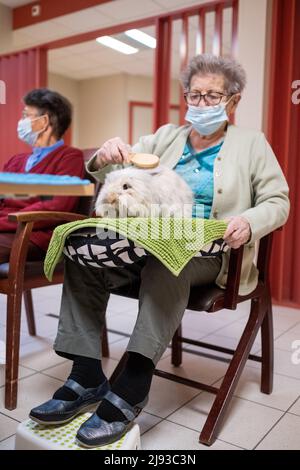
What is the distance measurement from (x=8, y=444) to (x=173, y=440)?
0.47m

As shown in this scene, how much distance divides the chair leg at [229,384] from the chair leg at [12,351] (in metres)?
0.63

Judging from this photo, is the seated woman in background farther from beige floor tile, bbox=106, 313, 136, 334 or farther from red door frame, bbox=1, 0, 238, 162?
red door frame, bbox=1, 0, 238, 162

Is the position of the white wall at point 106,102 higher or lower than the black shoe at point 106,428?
higher

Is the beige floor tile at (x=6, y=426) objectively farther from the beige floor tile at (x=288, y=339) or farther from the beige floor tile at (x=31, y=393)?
the beige floor tile at (x=288, y=339)

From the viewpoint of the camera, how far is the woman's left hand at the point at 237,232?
1229 millimetres

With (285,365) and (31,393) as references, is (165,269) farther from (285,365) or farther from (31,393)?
(285,365)

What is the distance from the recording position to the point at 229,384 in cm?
Result: 131


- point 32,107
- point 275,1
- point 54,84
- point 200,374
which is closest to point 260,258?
point 200,374

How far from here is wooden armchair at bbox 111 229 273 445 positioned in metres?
1.26

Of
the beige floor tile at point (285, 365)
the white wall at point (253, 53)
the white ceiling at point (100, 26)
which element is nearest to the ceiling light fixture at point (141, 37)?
the white ceiling at point (100, 26)

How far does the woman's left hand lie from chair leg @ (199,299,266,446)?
34 centimetres

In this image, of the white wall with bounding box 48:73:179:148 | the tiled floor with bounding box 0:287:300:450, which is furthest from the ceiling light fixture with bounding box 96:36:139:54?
the tiled floor with bounding box 0:287:300:450

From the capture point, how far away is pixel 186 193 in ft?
4.47

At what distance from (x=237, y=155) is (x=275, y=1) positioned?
1881 mm
